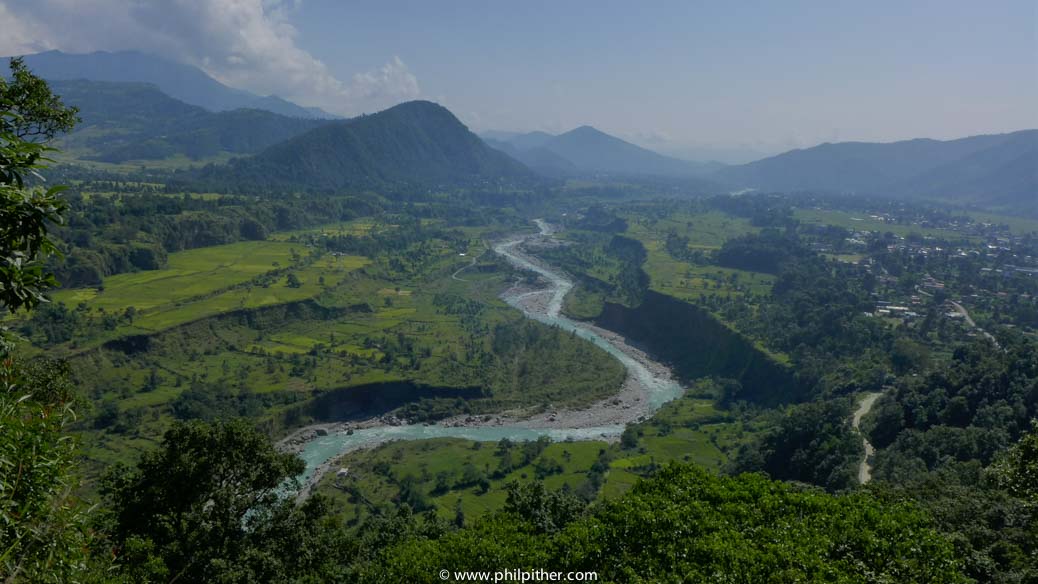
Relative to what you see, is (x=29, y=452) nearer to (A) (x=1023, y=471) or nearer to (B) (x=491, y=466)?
(A) (x=1023, y=471)

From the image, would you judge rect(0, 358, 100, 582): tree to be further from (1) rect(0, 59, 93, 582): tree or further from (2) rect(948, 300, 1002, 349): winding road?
(2) rect(948, 300, 1002, 349): winding road

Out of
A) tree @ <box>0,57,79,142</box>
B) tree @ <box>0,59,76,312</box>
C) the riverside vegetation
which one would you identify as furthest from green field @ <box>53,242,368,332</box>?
tree @ <box>0,59,76,312</box>

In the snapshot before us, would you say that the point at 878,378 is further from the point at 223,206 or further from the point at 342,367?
the point at 223,206

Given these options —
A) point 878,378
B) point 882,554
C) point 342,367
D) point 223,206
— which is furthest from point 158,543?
point 223,206

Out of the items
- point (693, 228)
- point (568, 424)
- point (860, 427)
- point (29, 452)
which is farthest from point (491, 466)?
point (693, 228)

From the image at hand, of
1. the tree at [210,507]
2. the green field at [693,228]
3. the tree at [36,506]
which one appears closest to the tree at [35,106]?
the tree at [36,506]
